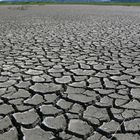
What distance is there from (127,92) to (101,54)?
214 centimetres

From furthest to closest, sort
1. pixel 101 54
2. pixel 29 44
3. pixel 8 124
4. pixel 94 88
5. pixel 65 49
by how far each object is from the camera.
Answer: pixel 29 44
pixel 65 49
pixel 101 54
pixel 94 88
pixel 8 124

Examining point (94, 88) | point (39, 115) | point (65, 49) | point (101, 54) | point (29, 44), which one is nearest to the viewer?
point (39, 115)

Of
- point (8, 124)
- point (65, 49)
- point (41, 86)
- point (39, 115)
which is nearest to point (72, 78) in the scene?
point (41, 86)

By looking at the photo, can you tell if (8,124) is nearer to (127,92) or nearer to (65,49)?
(127,92)

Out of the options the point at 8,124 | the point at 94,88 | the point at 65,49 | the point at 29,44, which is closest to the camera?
the point at 8,124

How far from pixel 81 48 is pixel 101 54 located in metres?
0.79

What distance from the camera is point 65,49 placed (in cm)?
598

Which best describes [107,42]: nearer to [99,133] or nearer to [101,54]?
[101,54]

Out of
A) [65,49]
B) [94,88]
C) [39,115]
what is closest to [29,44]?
[65,49]

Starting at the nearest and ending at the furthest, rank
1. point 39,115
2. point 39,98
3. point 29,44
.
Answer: point 39,115 → point 39,98 → point 29,44

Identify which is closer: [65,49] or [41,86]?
[41,86]

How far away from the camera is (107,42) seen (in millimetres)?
6828

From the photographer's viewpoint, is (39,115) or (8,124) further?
(39,115)

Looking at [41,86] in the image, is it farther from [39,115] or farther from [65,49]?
[65,49]
